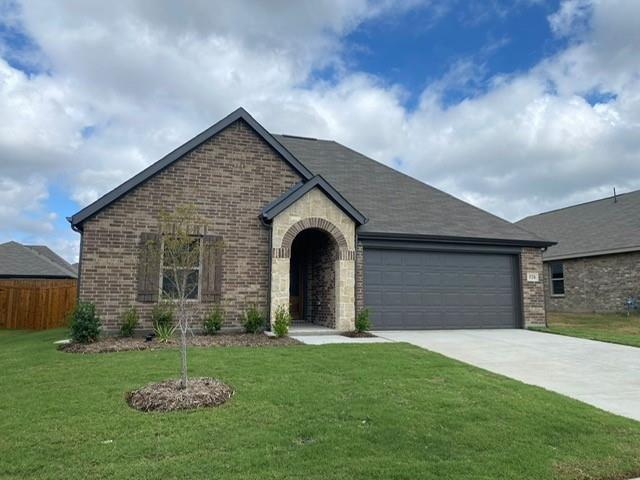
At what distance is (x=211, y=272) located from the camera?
11836mm

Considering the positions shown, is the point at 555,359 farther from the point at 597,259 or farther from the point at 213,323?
the point at 597,259

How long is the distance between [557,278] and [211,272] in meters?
19.1

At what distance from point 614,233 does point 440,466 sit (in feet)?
71.3

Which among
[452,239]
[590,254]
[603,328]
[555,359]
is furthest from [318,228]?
[590,254]

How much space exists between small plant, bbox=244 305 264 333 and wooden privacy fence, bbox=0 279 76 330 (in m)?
9.61

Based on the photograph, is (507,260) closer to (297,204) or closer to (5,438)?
(297,204)

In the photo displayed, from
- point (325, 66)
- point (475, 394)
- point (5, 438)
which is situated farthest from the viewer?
point (325, 66)

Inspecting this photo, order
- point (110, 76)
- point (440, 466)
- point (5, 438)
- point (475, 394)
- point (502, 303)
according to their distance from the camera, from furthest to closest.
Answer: point (502, 303), point (110, 76), point (475, 394), point (5, 438), point (440, 466)

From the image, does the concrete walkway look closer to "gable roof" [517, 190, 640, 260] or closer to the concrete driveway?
the concrete driveway

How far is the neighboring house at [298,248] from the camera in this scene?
1134cm

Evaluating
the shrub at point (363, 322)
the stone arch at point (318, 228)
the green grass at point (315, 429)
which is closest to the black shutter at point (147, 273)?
the stone arch at point (318, 228)

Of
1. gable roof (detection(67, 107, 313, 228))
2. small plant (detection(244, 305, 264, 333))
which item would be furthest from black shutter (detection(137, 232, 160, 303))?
small plant (detection(244, 305, 264, 333))

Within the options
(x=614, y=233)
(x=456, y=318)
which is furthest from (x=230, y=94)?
(x=614, y=233)

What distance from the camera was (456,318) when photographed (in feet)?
45.5
